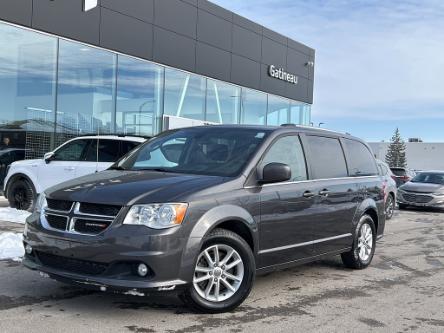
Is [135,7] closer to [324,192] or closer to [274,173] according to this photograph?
[324,192]

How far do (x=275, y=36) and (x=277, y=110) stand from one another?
373 centimetres

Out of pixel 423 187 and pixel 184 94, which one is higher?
pixel 184 94

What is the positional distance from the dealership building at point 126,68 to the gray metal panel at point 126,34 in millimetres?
33

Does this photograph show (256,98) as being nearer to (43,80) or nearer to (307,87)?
(307,87)

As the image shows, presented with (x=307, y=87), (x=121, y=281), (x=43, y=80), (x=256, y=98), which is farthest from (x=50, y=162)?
(x=307, y=87)

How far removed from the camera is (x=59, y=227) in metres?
5.12

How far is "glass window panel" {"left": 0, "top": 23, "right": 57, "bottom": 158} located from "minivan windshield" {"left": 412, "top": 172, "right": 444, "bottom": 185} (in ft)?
43.0

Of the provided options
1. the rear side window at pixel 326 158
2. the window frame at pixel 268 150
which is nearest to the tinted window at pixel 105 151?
the rear side window at pixel 326 158

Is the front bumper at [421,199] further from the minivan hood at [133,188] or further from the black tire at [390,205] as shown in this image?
the minivan hood at [133,188]

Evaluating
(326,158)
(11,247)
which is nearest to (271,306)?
(326,158)

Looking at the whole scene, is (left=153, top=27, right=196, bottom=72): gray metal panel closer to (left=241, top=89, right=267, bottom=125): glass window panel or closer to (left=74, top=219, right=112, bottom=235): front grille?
(left=241, top=89, right=267, bottom=125): glass window panel

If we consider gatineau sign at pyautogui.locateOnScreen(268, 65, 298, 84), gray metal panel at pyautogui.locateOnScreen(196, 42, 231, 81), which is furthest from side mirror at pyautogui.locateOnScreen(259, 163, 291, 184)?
gatineau sign at pyautogui.locateOnScreen(268, 65, 298, 84)

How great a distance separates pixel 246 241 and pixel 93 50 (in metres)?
13.8

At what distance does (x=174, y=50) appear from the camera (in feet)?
68.5
